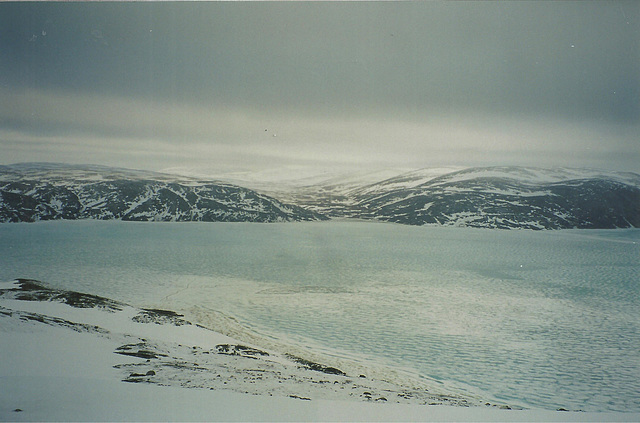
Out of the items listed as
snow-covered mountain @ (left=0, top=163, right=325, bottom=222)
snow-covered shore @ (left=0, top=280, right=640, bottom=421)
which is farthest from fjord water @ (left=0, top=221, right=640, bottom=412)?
snow-covered shore @ (left=0, top=280, right=640, bottom=421)

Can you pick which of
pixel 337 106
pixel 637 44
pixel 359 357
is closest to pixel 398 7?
pixel 337 106

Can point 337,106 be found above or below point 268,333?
above

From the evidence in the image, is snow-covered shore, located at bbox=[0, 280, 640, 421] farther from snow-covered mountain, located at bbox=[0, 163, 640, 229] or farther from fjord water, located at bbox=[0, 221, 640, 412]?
snow-covered mountain, located at bbox=[0, 163, 640, 229]

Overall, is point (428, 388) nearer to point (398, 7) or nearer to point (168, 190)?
point (398, 7)

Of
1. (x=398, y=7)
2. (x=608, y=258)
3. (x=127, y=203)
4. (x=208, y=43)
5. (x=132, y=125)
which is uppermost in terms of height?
(x=398, y=7)

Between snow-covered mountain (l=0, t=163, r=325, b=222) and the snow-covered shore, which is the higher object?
snow-covered mountain (l=0, t=163, r=325, b=222)

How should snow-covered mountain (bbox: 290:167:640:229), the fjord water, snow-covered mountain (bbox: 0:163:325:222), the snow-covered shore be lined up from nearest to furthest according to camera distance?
the snow-covered shore
the fjord water
snow-covered mountain (bbox: 290:167:640:229)
snow-covered mountain (bbox: 0:163:325:222)

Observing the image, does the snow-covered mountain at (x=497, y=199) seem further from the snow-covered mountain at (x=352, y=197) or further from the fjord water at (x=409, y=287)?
the fjord water at (x=409, y=287)
